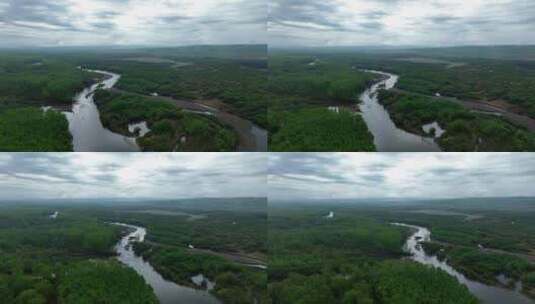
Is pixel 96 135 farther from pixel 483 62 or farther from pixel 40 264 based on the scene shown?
pixel 483 62

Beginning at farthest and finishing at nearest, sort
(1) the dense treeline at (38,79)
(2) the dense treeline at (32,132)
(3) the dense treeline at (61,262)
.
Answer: (1) the dense treeline at (38,79) → (3) the dense treeline at (61,262) → (2) the dense treeline at (32,132)

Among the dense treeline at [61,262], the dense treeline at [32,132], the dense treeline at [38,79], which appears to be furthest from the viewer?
the dense treeline at [38,79]

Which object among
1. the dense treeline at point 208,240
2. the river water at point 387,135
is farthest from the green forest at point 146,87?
the river water at point 387,135

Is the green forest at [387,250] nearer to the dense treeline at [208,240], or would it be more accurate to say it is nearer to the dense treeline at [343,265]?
the dense treeline at [343,265]

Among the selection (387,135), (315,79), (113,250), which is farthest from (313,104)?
(113,250)

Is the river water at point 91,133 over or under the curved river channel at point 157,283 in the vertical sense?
over

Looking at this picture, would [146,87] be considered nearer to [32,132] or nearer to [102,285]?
[32,132]
